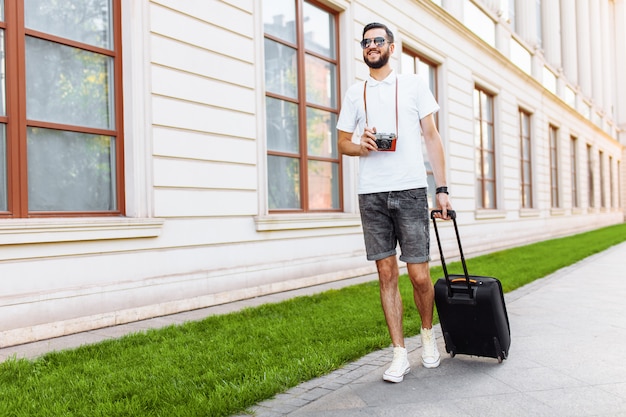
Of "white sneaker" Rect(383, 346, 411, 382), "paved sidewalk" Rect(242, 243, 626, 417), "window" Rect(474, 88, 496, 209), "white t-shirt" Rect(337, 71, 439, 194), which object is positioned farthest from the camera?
"window" Rect(474, 88, 496, 209)

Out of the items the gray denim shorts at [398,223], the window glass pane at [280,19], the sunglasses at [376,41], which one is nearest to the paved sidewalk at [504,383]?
the gray denim shorts at [398,223]

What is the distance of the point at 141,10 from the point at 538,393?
4863mm

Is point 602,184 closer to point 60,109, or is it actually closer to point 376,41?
point 60,109

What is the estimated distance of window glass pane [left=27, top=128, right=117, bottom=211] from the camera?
5227mm

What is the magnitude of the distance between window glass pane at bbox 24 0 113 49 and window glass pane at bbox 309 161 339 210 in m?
3.56

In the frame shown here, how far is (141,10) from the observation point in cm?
604

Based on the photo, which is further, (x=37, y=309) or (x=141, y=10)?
(x=141, y=10)

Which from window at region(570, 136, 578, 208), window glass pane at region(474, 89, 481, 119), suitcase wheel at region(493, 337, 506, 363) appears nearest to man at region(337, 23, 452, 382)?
suitcase wheel at region(493, 337, 506, 363)

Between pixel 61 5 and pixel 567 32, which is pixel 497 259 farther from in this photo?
pixel 567 32

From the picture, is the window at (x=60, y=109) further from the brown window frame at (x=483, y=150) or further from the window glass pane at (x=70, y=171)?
the brown window frame at (x=483, y=150)

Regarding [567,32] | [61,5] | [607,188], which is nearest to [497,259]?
[61,5]

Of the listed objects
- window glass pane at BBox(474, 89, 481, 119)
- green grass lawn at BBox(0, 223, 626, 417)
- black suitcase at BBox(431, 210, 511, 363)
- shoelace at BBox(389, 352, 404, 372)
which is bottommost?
green grass lawn at BBox(0, 223, 626, 417)

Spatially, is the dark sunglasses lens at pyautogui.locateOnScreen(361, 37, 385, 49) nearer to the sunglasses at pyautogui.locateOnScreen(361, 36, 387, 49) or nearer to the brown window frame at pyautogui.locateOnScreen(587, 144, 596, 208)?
the sunglasses at pyautogui.locateOnScreen(361, 36, 387, 49)

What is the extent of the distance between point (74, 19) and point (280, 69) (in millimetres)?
3107
